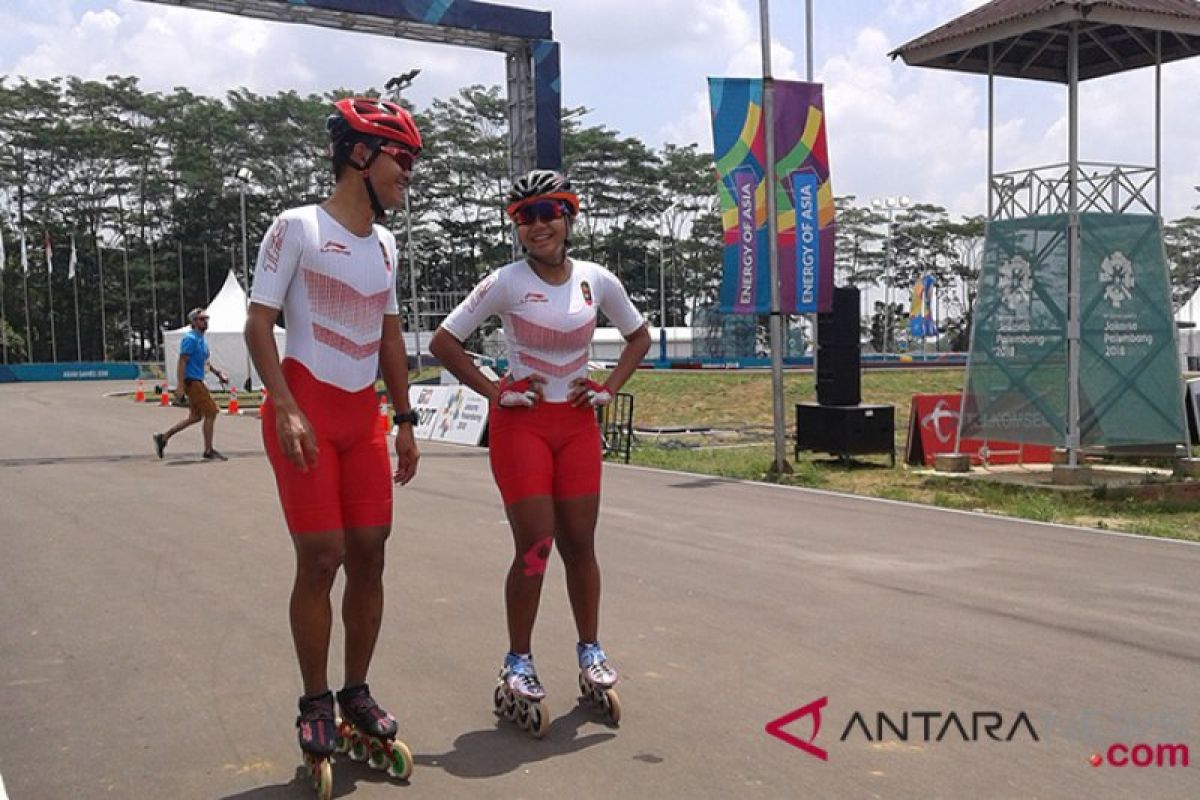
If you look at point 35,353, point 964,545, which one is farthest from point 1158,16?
point 35,353

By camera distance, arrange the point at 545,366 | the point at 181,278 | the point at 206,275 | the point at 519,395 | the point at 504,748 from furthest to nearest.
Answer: the point at 206,275
the point at 181,278
the point at 545,366
the point at 519,395
the point at 504,748

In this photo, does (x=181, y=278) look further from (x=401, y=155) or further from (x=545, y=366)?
(x=401, y=155)

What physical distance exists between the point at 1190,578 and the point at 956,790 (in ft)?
15.8

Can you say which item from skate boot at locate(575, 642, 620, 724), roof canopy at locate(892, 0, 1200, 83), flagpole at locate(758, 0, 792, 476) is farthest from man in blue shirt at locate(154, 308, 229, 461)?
skate boot at locate(575, 642, 620, 724)

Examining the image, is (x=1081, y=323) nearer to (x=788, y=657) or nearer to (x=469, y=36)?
(x=788, y=657)

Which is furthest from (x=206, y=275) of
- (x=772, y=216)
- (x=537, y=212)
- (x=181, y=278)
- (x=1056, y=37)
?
(x=537, y=212)

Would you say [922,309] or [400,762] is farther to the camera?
[922,309]

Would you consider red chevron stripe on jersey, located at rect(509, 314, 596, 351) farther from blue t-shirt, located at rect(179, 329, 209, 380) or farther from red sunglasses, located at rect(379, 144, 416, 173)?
blue t-shirt, located at rect(179, 329, 209, 380)

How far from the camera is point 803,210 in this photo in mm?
15867

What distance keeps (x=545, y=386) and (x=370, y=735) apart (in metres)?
1.46

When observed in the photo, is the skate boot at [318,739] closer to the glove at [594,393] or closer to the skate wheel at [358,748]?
the skate wheel at [358,748]

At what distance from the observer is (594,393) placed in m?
4.70

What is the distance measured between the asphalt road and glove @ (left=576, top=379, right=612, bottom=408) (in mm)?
1257

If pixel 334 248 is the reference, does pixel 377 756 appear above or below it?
below
